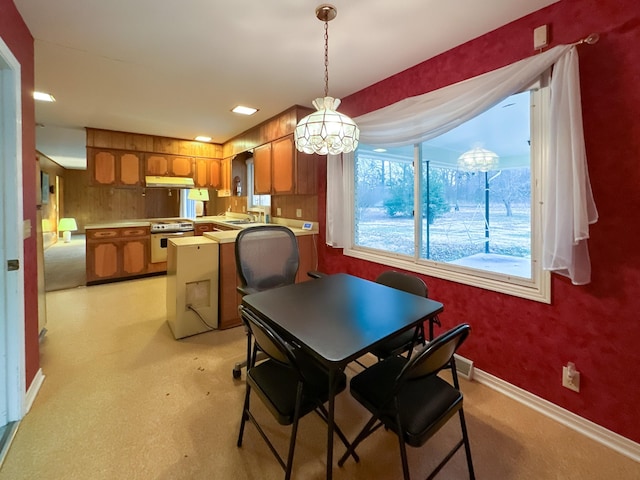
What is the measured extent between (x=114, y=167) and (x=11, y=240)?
143 inches

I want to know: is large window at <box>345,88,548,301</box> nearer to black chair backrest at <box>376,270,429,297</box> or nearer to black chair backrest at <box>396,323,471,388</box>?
black chair backrest at <box>376,270,429,297</box>

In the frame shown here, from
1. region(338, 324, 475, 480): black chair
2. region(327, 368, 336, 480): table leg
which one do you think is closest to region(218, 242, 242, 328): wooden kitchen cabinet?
region(338, 324, 475, 480): black chair

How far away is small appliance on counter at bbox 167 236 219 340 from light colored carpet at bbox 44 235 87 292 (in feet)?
8.73

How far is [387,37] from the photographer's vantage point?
2102mm

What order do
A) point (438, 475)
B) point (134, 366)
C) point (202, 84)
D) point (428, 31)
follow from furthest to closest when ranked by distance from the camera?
point (202, 84) < point (134, 366) < point (428, 31) < point (438, 475)

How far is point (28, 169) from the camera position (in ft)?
6.23

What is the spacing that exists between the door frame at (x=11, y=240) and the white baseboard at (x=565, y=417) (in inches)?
116

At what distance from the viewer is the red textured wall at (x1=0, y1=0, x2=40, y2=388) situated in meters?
1.80

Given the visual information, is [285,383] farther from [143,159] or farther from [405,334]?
[143,159]

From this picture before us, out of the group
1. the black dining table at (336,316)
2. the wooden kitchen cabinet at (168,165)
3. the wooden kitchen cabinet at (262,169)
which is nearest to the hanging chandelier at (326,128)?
the black dining table at (336,316)

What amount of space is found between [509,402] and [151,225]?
507cm

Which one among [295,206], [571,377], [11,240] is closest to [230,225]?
[295,206]

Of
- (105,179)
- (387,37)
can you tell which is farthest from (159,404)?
(105,179)

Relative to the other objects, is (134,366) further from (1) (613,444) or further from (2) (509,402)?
(1) (613,444)
